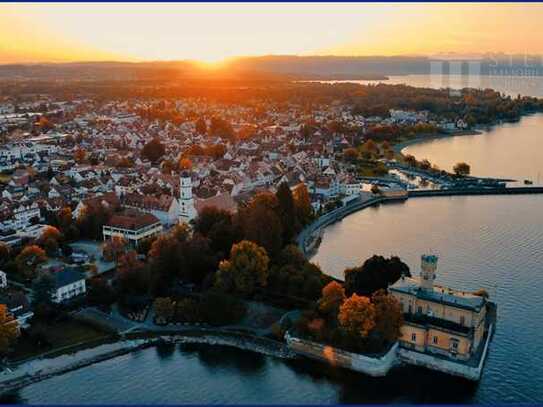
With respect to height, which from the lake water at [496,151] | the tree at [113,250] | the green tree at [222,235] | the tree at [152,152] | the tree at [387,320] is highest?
the tree at [152,152]

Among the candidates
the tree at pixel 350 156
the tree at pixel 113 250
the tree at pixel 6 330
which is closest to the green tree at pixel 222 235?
the tree at pixel 113 250

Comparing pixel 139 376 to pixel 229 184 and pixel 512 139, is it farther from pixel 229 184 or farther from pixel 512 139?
pixel 512 139

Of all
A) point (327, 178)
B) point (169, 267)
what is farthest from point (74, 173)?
point (169, 267)

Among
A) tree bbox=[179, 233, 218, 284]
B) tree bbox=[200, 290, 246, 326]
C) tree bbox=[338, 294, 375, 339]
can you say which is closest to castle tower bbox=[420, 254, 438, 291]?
tree bbox=[338, 294, 375, 339]

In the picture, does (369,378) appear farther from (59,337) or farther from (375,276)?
(59,337)

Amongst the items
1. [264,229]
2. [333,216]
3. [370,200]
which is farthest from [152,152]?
[264,229]

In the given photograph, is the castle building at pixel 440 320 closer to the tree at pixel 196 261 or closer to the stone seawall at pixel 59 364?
the tree at pixel 196 261
